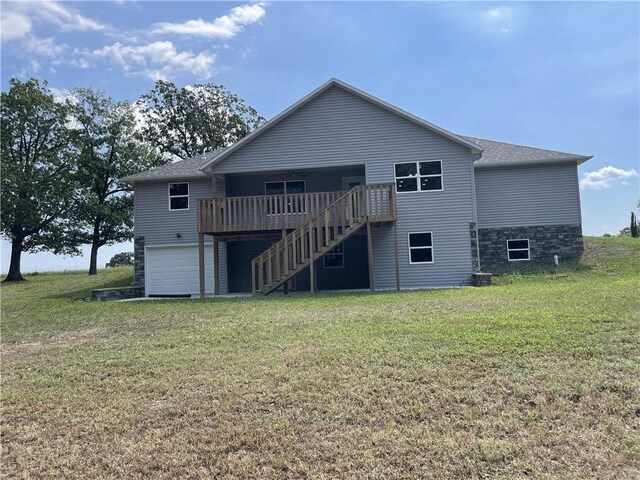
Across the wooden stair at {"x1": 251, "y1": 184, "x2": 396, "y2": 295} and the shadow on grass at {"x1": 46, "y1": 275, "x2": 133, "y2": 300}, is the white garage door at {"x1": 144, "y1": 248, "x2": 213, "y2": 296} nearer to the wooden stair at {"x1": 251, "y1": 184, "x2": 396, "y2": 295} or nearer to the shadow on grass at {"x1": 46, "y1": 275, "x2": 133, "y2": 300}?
the shadow on grass at {"x1": 46, "y1": 275, "x2": 133, "y2": 300}

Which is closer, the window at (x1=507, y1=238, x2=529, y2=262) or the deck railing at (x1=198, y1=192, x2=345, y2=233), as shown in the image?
the deck railing at (x1=198, y1=192, x2=345, y2=233)

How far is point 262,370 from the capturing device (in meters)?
5.18

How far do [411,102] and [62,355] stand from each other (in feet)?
54.8

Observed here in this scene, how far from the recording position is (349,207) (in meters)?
14.4

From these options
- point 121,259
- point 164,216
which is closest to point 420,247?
point 164,216

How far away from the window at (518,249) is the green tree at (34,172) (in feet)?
80.7

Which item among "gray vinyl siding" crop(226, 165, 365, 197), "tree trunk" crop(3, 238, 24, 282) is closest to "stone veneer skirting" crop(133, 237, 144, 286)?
"gray vinyl siding" crop(226, 165, 365, 197)

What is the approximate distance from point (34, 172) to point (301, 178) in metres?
18.1

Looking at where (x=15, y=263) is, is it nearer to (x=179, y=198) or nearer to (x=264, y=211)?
(x=179, y=198)

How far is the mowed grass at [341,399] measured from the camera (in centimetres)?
333

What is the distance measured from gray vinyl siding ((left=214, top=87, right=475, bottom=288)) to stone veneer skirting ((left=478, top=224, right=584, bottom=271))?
243cm

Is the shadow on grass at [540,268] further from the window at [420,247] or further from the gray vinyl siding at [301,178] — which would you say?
the gray vinyl siding at [301,178]

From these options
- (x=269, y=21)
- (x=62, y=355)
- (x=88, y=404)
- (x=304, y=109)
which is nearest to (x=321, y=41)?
(x=269, y=21)

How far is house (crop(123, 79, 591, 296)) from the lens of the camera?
1516 cm
